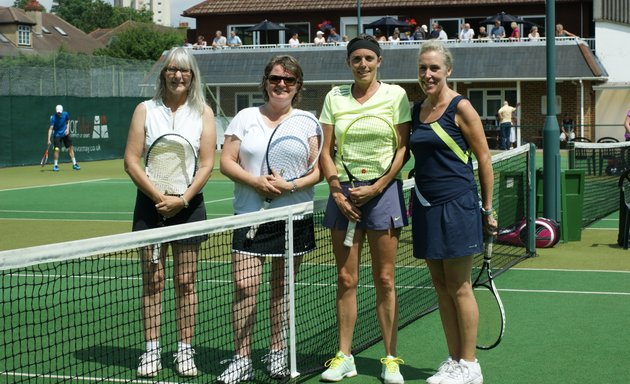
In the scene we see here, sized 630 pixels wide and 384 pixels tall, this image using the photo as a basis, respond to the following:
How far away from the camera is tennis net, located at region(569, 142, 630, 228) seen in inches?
646

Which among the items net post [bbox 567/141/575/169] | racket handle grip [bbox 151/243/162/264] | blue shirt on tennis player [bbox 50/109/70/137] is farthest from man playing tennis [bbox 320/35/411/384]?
blue shirt on tennis player [bbox 50/109/70/137]

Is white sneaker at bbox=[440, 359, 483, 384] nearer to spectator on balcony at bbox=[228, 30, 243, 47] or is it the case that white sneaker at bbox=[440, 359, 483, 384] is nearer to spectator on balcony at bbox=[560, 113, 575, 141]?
spectator on balcony at bbox=[560, 113, 575, 141]

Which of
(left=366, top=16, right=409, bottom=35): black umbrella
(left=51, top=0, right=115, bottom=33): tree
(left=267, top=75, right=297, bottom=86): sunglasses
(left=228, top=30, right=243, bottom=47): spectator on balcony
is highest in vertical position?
(left=51, top=0, right=115, bottom=33): tree

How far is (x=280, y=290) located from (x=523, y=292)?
363 centimetres

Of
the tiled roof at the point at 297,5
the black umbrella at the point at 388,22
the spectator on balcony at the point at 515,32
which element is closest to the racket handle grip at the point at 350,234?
the spectator on balcony at the point at 515,32

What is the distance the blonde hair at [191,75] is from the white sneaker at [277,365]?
1501 millimetres

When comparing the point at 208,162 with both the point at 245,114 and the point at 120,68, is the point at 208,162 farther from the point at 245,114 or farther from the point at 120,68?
the point at 120,68

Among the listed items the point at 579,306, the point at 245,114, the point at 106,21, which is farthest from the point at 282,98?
the point at 106,21

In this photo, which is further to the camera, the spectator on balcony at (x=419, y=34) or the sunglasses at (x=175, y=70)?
the spectator on balcony at (x=419, y=34)

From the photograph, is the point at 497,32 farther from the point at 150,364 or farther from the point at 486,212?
the point at 150,364

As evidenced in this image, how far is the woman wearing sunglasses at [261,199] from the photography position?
621cm

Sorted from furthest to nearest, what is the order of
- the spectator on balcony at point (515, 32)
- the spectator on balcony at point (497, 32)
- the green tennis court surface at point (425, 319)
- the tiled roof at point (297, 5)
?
the tiled roof at point (297, 5)
the spectator on balcony at point (497, 32)
the spectator on balcony at point (515, 32)
the green tennis court surface at point (425, 319)

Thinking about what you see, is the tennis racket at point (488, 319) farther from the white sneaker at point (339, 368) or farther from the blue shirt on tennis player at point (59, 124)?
the blue shirt on tennis player at point (59, 124)

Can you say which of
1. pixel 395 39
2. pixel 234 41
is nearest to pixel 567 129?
pixel 395 39
